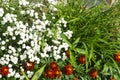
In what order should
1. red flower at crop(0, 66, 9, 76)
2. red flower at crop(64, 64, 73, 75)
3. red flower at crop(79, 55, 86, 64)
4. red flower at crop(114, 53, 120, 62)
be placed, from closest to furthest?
red flower at crop(0, 66, 9, 76)
red flower at crop(64, 64, 73, 75)
red flower at crop(79, 55, 86, 64)
red flower at crop(114, 53, 120, 62)

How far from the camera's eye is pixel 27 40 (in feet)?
13.9

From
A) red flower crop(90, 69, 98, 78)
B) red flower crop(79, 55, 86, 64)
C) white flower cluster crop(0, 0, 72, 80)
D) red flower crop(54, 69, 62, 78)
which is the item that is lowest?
red flower crop(90, 69, 98, 78)

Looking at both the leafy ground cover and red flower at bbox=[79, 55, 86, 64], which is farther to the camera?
red flower at bbox=[79, 55, 86, 64]

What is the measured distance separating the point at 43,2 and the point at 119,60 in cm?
114

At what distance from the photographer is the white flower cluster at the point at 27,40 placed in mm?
4168

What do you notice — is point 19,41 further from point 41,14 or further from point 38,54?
point 41,14

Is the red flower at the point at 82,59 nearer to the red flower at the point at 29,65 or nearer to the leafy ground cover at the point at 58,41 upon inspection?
the leafy ground cover at the point at 58,41

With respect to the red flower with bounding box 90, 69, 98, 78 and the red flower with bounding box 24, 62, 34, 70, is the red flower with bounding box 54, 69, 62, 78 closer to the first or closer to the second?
the red flower with bounding box 24, 62, 34, 70

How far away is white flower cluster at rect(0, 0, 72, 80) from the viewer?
4168 mm

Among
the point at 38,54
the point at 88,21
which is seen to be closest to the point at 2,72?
the point at 38,54

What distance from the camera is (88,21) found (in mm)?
4789

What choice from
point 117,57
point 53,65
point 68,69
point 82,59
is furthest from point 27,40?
point 117,57

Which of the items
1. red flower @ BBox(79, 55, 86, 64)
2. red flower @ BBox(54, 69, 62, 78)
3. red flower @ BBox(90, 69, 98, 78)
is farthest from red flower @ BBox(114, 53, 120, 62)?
red flower @ BBox(54, 69, 62, 78)

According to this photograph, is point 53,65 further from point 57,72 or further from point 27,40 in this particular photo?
point 27,40
